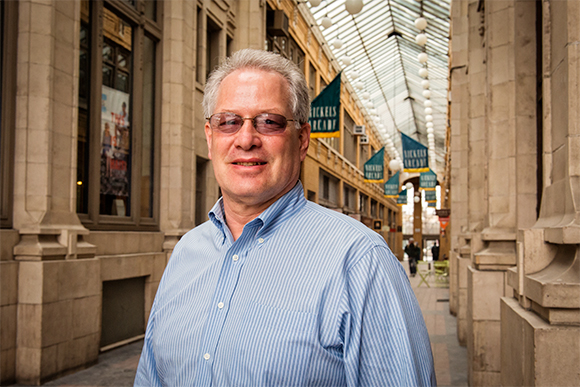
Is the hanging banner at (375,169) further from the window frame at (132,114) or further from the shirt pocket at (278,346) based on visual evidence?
the shirt pocket at (278,346)

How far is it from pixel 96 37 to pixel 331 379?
374 inches

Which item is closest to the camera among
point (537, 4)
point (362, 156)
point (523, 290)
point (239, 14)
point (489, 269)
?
point (523, 290)

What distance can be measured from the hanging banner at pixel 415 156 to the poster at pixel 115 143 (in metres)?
15.5

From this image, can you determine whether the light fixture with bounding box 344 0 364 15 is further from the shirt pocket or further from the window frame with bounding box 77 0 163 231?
the shirt pocket

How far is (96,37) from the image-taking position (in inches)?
395

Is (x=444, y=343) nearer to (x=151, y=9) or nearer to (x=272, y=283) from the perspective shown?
(x=151, y=9)

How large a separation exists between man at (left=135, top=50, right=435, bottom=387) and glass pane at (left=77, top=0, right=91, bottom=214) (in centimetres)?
776

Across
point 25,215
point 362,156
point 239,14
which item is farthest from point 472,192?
point 362,156

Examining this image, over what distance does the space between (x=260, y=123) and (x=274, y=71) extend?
0.20 metres

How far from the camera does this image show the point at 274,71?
7.20 ft

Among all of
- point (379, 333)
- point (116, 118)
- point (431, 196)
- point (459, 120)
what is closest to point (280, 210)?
point (379, 333)

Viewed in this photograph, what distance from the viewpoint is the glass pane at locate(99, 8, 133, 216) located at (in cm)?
1052

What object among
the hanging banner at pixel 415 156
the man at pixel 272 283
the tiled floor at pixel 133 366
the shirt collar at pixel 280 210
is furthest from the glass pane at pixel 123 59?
the hanging banner at pixel 415 156

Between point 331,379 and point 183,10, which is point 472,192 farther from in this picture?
point 331,379
